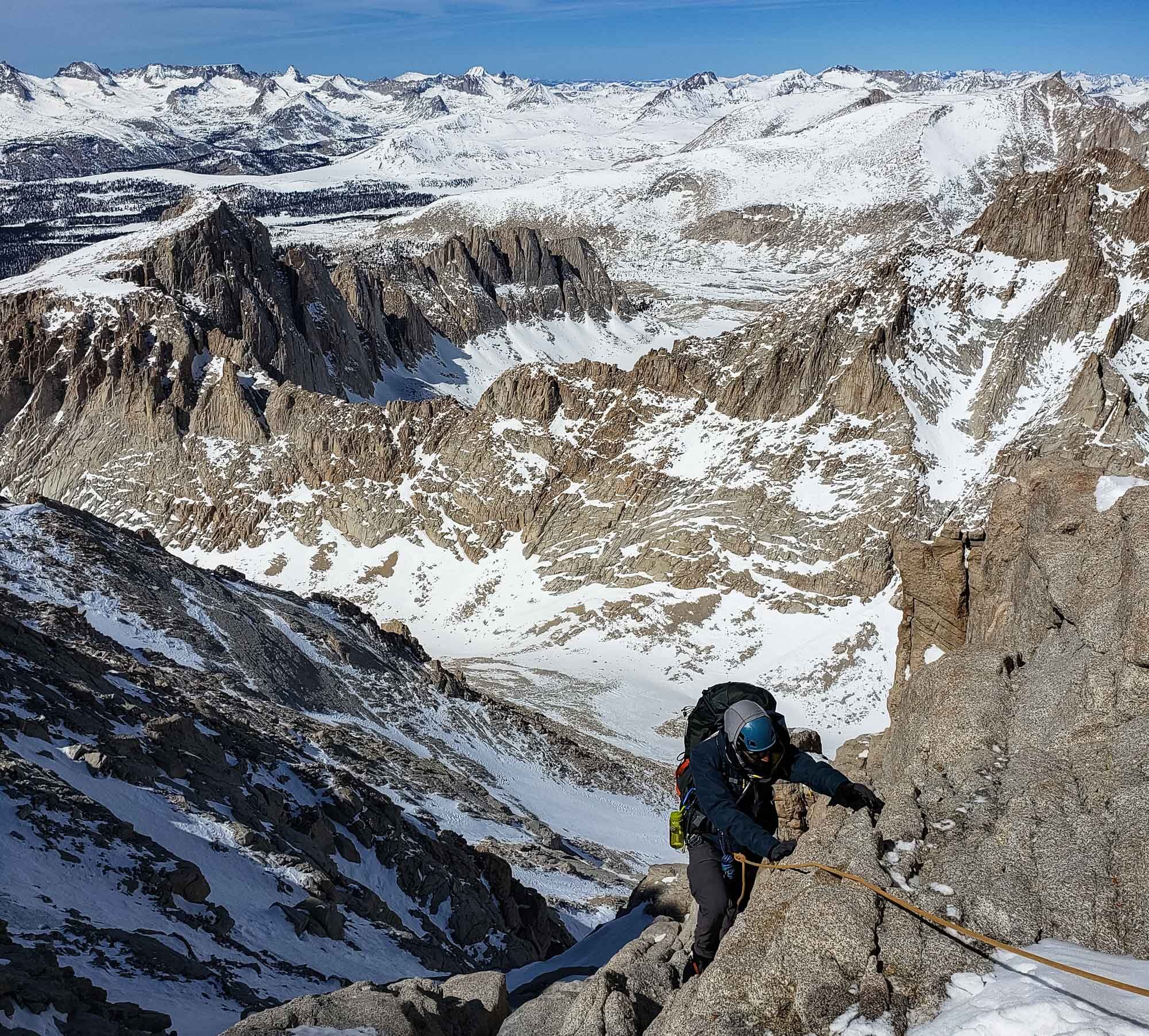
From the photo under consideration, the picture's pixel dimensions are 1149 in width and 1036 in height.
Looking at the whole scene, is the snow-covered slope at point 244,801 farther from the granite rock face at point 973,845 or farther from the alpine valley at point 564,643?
the granite rock face at point 973,845

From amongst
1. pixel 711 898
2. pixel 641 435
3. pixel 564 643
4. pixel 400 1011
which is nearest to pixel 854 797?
pixel 711 898

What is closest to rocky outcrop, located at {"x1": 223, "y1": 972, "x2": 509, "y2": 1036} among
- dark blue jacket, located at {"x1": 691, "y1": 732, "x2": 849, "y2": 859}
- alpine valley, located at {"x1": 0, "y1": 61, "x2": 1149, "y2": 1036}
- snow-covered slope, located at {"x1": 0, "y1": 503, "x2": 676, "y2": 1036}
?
alpine valley, located at {"x1": 0, "y1": 61, "x2": 1149, "y2": 1036}

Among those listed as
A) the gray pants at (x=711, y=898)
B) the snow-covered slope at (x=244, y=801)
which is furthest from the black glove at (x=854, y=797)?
the snow-covered slope at (x=244, y=801)

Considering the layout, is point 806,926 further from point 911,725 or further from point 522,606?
point 522,606

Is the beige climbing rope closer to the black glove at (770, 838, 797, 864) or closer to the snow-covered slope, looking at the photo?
the black glove at (770, 838, 797, 864)

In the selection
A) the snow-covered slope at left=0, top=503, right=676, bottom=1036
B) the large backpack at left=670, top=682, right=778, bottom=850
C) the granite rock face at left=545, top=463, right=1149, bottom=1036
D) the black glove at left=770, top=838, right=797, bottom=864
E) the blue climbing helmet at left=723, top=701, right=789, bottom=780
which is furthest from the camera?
the snow-covered slope at left=0, top=503, right=676, bottom=1036
